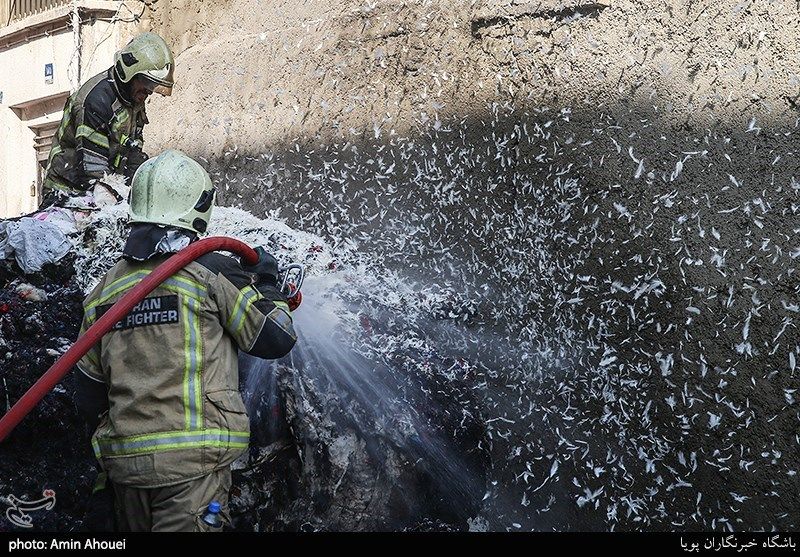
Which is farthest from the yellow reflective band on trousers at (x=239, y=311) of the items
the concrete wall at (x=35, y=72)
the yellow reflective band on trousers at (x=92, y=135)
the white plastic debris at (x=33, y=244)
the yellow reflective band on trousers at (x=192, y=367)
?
the concrete wall at (x=35, y=72)

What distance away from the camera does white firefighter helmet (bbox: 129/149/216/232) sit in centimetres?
326

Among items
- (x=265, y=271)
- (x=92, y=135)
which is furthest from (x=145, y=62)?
(x=265, y=271)

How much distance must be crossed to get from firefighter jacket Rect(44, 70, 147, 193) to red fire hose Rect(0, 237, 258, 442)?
2717 millimetres

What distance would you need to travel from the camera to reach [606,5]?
4469 mm

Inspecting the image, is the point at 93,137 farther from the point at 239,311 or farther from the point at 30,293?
the point at 239,311

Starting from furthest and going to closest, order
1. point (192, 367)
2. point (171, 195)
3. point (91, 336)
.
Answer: point (171, 195) < point (192, 367) < point (91, 336)

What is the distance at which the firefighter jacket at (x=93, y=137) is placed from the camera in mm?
5465

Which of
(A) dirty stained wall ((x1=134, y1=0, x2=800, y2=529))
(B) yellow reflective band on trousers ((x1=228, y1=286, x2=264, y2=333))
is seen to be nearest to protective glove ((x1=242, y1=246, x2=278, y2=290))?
(B) yellow reflective band on trousers ((x1=228, y1=286, x2=264, y2=333))

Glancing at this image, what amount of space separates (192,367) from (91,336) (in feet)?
1.14

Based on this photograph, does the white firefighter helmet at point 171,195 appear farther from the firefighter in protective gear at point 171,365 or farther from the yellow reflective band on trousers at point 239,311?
the yellow reflective band on trousers at point 239,311

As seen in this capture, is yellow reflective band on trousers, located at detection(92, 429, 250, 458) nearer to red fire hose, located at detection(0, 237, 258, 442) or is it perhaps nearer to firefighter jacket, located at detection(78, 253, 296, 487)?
firefighter jacket, located at detection(78, 253, 296, 487)

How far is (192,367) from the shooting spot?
3053 millimetres

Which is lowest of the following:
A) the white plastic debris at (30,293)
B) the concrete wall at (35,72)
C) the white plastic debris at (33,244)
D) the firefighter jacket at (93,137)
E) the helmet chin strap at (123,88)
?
the concrete wall at (35,72)

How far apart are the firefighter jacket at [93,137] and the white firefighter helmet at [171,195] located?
2337mm
